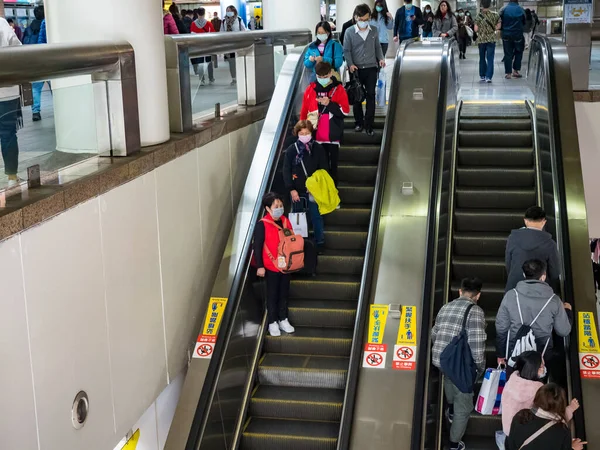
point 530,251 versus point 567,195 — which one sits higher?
point 567,195

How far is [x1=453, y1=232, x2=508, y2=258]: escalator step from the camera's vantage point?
359 inches

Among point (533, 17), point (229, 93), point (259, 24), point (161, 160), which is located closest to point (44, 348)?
point (161, 160)

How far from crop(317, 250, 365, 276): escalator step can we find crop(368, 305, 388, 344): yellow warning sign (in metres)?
1.38

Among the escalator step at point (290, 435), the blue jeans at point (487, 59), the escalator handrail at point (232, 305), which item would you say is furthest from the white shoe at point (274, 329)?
the blue jeans at point (487, 59)

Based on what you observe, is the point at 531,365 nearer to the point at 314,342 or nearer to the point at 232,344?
the point at 314,342

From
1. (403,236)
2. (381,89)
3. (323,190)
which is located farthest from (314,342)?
(381,89)

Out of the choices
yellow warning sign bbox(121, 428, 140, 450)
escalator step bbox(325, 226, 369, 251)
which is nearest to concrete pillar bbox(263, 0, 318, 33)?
escalator step bbox(325, 226, 369, 251)

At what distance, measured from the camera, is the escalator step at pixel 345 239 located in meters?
9.03

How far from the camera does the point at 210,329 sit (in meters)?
7.71

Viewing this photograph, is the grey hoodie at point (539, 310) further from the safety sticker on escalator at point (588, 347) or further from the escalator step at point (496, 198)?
the escalator step at point (496, 198)

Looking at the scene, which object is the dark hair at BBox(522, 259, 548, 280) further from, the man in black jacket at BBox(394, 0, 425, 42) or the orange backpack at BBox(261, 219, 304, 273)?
the man in black jacket at BBox(394, 0, 425, 42)

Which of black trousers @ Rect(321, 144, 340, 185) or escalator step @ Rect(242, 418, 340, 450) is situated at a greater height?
black trousers @ Rect(321, 144, 340, 185)

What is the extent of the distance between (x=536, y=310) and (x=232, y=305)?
2829 mm

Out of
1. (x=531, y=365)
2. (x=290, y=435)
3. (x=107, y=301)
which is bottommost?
(x=290, y=435)
